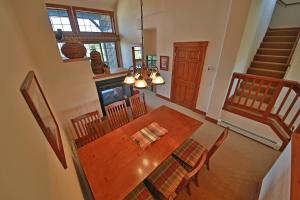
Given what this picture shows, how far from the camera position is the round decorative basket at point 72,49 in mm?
2086

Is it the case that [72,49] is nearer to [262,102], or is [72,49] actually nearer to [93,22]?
[262,102]

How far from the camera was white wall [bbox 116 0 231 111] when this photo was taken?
9.60 ft

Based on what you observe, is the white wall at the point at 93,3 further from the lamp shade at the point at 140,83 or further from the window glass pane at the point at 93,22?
the lamp shade at the point at 140,83

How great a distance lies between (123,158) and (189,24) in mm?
3675

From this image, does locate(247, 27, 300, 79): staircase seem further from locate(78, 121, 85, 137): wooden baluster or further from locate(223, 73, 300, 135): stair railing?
locate(78, 121, 85, 137): wooden baluster

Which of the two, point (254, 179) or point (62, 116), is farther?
point (62, 116)

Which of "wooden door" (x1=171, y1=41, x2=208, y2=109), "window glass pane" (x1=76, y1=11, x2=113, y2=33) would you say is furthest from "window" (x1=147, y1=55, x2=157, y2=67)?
"window glass pane" (x1=76, y1=11, x2=113, y2=33)

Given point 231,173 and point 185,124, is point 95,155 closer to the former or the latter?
point 185,124

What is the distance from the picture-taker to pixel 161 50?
4.38m

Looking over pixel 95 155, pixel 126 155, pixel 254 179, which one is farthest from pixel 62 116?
pixel 254 179

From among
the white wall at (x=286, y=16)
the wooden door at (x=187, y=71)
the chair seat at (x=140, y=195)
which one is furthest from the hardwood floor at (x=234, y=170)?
the white wall at (x=286, y=16)

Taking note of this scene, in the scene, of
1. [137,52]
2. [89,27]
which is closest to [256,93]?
[137,52]

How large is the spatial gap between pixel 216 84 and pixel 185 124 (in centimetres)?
175

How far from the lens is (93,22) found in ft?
17.7
